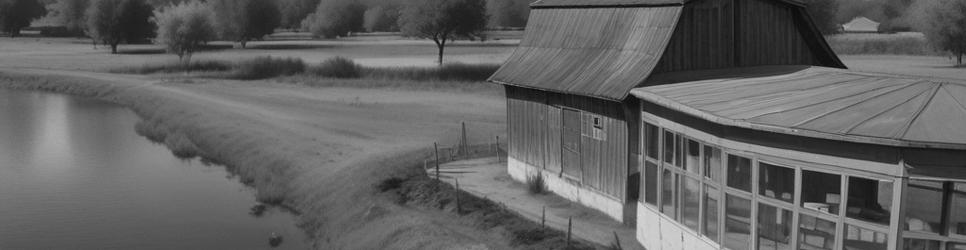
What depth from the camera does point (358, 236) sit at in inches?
1028

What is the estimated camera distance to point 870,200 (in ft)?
47.9

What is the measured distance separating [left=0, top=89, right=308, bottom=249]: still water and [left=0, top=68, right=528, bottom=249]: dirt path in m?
1.15

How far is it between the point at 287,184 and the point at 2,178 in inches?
460

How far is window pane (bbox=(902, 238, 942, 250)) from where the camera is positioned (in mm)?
13742

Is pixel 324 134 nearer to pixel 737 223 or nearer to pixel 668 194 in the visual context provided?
pixel 668 194

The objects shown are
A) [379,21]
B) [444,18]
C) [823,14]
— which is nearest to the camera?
[444,18]

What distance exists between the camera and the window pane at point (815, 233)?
1495 centimetres

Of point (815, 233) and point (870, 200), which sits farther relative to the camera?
point (815, 233)

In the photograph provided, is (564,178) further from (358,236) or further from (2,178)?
(2,178)

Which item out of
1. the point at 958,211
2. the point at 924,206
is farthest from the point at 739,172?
the point at 958,211

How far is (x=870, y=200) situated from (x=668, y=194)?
5.60 meters

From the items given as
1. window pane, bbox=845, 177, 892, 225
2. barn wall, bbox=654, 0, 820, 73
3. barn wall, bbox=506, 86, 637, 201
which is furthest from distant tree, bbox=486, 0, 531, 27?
window pane, bbox=845, 177, 892, 225

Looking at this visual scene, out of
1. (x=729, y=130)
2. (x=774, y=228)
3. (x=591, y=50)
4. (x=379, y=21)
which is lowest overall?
(x=379, y=21)

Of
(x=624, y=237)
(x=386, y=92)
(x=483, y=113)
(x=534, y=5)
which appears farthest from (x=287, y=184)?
(x=386, y=92)
